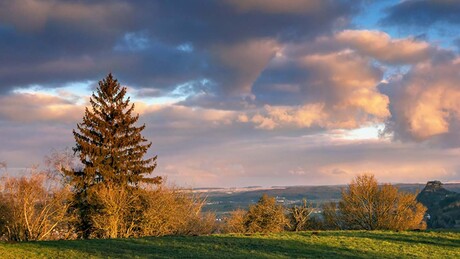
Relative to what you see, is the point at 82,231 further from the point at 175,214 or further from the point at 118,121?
the point at 118,121

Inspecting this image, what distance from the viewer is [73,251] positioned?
80.9 ft

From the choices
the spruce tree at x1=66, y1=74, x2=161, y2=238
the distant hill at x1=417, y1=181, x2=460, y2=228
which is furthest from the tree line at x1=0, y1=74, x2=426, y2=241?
the distant hill at x1=417, y1=181, x2=460, y2=228

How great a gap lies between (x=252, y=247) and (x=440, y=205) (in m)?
101

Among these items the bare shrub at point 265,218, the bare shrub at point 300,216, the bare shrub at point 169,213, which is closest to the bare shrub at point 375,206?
the bare shrub at point 300,216

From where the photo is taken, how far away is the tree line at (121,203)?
40562mm

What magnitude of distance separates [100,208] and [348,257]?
28406 mm

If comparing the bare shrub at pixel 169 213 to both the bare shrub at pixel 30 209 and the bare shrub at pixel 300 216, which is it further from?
the bare shrub at pixel 300 216

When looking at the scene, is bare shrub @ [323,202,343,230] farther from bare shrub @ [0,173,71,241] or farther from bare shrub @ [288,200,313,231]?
bare shrub @ [0,173,71,241]

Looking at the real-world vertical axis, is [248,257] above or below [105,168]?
below

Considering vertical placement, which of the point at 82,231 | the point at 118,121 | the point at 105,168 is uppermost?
the point at 118,121

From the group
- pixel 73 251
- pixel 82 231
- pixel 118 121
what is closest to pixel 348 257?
pixel 73 251

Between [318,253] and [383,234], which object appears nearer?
[318,253]

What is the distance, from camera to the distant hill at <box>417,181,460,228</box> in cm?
9438

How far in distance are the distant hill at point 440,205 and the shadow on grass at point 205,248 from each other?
69.2 m
